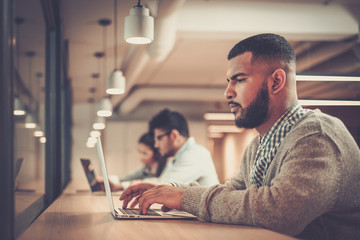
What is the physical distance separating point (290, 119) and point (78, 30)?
4.44 m

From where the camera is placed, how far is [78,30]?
5426 millimetres

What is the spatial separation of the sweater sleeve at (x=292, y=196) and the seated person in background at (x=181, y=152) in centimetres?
165

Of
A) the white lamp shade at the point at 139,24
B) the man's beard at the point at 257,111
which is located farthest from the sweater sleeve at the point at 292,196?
the white lamp shade at the point at 139,24

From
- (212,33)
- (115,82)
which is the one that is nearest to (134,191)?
(115,82)

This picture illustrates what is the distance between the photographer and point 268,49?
1574 mm

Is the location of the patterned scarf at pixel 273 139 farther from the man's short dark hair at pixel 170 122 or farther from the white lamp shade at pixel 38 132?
the white lamp shade at pixel 38 132

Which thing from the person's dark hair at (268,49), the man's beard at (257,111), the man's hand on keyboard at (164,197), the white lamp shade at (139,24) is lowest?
the man's hand on keyboard at (164,197)

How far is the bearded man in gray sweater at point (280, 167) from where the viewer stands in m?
1.22

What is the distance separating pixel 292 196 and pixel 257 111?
1.48 ft

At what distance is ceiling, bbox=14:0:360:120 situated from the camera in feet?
14.9

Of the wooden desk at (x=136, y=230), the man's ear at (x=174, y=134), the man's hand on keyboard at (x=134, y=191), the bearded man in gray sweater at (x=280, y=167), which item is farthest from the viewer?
the man's ear at (x=174, y=134)

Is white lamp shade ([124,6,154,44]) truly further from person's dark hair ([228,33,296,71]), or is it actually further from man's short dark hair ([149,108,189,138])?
man's short dark hair ([149,108,189,138])

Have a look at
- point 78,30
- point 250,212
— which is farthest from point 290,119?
point 78,30

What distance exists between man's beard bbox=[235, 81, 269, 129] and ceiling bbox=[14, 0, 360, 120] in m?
1.81
